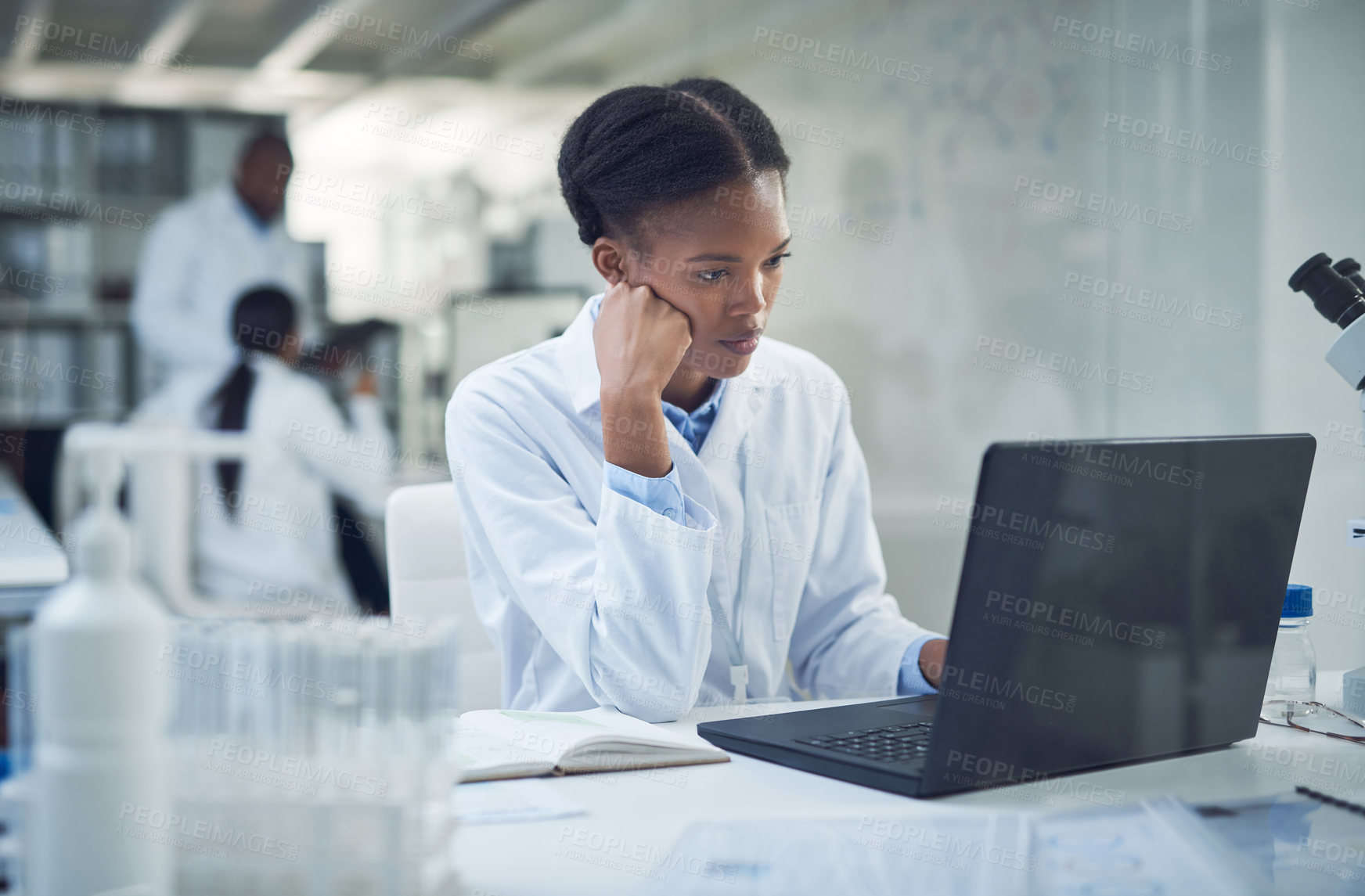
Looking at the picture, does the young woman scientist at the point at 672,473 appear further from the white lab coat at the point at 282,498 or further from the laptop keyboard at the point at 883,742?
the white lab coat at the point at 282,498

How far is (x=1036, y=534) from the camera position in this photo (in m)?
0.79

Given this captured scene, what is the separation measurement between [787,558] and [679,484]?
291 mm

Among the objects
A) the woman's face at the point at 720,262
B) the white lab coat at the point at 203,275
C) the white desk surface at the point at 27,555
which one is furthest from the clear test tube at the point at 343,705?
the white lab coat at the point at 203,275

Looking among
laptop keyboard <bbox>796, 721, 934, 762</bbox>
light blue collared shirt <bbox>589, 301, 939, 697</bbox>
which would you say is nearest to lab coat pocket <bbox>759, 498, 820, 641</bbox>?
light blue collared shirt <bbox>589, 301, 939, 697</bbox>

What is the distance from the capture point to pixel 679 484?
4.03 ft

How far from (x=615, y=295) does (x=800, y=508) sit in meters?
0.37

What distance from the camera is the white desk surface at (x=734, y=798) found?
71cm

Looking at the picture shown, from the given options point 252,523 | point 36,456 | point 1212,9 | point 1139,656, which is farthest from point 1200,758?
point 36,456

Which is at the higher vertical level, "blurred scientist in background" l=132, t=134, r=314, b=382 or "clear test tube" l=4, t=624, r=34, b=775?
"blurred scientist in background" l=132, t=134, r=314, b=382

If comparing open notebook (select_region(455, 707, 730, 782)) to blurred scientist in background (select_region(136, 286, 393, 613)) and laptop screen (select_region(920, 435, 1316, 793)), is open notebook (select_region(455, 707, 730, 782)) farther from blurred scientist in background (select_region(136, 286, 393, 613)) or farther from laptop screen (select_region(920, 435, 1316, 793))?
blurred scientist in background (select_region(136, 286, 393, 613))

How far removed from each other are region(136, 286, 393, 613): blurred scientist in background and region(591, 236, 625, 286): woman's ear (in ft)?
8.46

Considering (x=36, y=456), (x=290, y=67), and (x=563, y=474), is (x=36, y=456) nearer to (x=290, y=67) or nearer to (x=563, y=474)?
(x=290, y=67)

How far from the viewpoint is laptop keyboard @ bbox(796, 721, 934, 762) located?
901 mm

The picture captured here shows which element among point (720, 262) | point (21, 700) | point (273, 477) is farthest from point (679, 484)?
point (273, 477)
